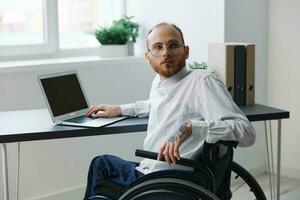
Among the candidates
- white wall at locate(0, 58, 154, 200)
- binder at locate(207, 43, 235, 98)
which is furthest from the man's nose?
white wall at locate(0, 58, 154, 200)

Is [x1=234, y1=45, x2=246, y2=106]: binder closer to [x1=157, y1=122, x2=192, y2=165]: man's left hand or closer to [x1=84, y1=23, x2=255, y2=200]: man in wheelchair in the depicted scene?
[x1=84, y1=23, x2=255, y2=200]: man in wheelchair

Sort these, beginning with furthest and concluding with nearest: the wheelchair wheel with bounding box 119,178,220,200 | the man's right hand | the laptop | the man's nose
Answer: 1. the man's right hand
2. the laptop
3. the man's nose
4. the wheelchair wheel with bounding box 119,178,220,200

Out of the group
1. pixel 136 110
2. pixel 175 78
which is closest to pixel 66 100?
pixel 136 110

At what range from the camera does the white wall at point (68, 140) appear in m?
3.08

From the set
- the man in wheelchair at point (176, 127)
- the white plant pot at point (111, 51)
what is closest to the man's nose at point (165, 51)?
the man in wheelchair at point (176, 127)

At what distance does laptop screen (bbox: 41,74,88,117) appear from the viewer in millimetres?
2307

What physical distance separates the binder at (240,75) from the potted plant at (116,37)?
107cm

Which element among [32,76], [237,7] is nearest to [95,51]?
[32,76]

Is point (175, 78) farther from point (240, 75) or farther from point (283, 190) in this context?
point (283, 190)

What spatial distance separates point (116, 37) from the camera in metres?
3.63

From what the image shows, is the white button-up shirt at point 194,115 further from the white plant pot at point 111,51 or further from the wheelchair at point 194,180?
the white plant pot at point 111,51

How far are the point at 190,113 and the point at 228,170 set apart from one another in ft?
0.85

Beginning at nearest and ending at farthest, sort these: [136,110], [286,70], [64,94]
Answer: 1. [64,94]
2. [136,110]
3. [286,70]

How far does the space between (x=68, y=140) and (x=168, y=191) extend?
5.32 ft
